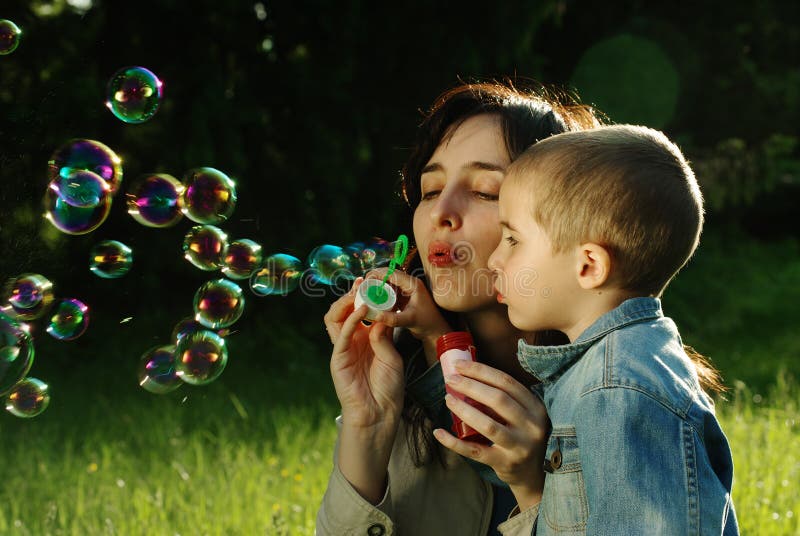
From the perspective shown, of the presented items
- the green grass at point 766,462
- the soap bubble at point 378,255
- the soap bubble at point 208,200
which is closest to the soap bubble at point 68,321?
the soap bubble at point 208,200

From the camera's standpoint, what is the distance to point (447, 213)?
6.24ft

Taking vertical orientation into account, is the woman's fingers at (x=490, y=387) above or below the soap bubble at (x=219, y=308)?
above

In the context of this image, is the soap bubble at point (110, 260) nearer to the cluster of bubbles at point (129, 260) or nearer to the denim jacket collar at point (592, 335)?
the cluster of bubbles at point (129, 260)

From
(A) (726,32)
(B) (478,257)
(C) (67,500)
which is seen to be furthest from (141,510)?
(A) (726,32)

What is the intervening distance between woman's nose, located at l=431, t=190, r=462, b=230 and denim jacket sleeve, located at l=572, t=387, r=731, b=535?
0.62 meters

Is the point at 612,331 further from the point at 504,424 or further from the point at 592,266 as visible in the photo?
the point at 504,424

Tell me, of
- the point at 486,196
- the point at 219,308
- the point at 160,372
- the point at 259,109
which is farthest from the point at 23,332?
the point at 259,109

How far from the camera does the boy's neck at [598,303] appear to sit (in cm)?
160

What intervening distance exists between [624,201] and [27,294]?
169cm

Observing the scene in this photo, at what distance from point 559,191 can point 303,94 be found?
388 centimetres

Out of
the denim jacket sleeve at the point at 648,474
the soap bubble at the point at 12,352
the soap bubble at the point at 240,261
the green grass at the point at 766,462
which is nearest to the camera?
the denim jacket sleeve at the point at 648,474

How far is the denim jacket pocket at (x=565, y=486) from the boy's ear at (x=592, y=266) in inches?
10.6

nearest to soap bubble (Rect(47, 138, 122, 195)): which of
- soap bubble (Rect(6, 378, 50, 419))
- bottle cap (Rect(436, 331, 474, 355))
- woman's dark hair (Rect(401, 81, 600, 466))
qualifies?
soap bubble (Rect(6, 378, 50, 419))

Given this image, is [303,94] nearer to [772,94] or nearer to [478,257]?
[478,257]
